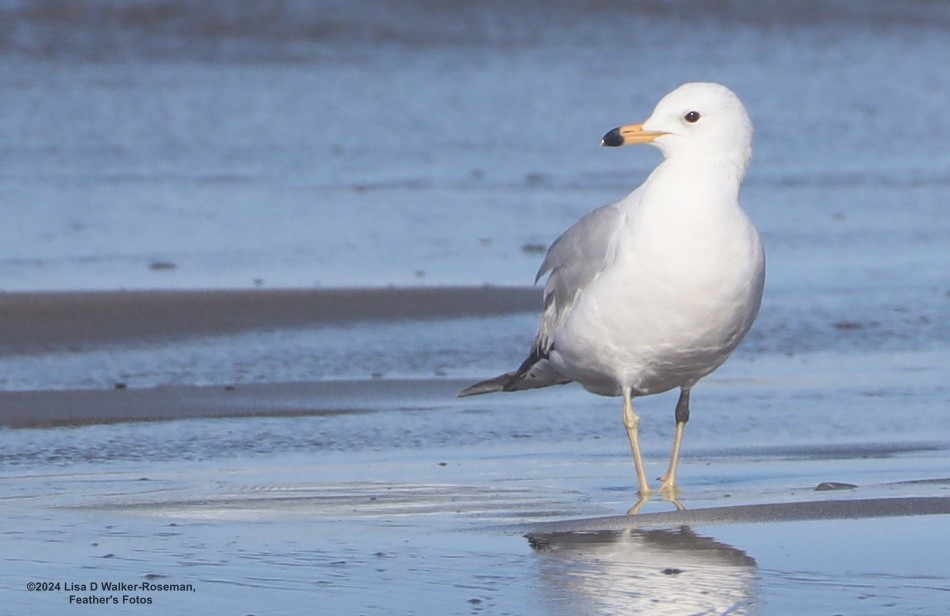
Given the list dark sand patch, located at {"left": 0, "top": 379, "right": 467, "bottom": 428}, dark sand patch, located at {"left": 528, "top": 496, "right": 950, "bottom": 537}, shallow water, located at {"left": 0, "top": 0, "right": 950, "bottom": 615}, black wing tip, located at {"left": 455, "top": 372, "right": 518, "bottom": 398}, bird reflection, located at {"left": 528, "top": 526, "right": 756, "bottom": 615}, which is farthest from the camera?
dark sand patch, located at {"left": 0, "top": 379, "right": 467, "bottom": 428}

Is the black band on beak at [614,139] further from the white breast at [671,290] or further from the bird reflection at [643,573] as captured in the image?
the bird reflection at [643,573]

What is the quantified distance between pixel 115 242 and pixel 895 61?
1020 cm

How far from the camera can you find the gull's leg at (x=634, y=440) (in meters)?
5.23

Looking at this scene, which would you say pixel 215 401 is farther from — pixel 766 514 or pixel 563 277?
pixel 766 514

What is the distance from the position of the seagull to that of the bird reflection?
593 millimetres

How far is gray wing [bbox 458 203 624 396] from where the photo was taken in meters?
5.51

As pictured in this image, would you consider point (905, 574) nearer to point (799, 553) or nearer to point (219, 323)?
point (799, 553)

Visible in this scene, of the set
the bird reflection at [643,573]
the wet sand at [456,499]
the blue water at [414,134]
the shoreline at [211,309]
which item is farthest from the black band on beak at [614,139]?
the blue water at [414,134]

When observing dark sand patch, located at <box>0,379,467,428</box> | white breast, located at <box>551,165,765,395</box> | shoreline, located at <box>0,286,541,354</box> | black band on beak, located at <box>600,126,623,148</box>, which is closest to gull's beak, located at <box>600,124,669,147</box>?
black band on beak, located at <box>600,126,623,148</box>

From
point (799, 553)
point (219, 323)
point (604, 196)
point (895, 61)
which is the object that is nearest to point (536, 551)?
point (799, 553)

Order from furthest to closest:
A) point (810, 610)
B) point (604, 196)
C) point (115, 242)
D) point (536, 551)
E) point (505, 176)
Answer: point (505, 176) → point (604, 196) → point (115, 242) → point (536, 551) → point (810, 610)

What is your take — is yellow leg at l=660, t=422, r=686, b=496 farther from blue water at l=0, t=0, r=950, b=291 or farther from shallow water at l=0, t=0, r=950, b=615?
blue water at l=0, t=0, r=950, b=291

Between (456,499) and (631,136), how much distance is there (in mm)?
1283

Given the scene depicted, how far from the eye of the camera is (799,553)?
173 inches
